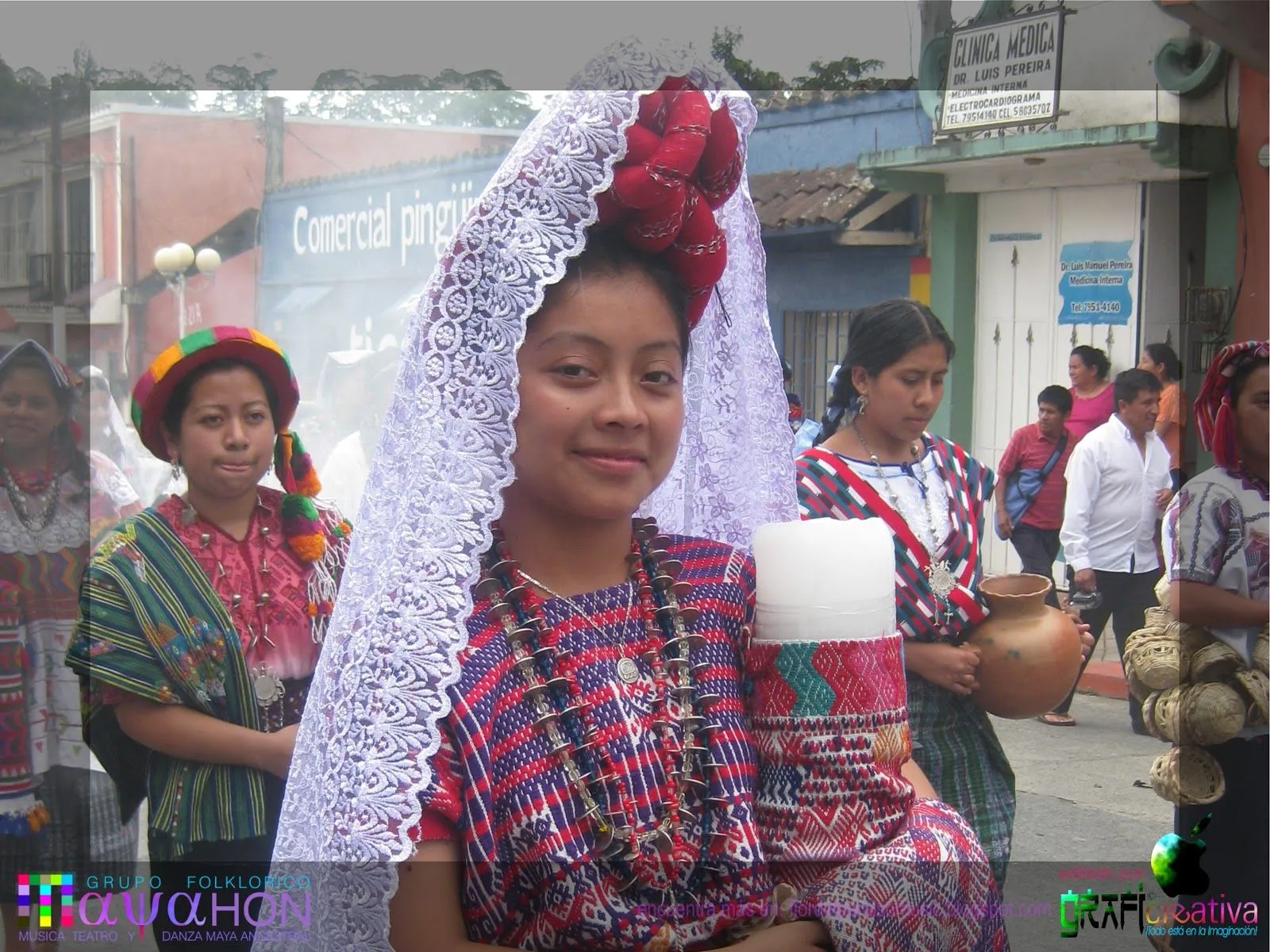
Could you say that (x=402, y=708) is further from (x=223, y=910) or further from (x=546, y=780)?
(x=223, y=910)

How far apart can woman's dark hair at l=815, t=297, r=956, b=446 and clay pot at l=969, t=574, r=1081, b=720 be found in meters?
0.67

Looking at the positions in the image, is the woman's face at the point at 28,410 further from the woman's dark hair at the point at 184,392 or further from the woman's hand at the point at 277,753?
the woman's hand at the point at 277,753

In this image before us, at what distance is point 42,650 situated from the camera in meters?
3.75

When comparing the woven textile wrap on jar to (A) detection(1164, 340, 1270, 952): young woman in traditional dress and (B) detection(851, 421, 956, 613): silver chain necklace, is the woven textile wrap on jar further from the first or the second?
(A) detection(1164, 340, 1270, 952): young woman in traditional dress

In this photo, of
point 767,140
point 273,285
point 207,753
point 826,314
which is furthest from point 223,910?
point 767,140

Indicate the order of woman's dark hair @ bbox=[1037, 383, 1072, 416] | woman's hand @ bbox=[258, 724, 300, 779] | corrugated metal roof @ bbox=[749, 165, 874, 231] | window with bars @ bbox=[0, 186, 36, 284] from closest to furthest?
1. woman's hand @ bbox=[258, 724, 300, 779]
2. window with bars @ bbox=[0, 186, 36, 284]
3. woman's dark hair @ bbox=[1037, 383, 1072, 416]
4. corrugated metal roof @ bbox=[749, 165, 874, 231]

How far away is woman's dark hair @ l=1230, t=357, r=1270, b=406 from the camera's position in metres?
3.51

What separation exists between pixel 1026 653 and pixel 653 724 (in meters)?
1.89

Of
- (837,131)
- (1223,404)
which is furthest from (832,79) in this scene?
(1223,404)

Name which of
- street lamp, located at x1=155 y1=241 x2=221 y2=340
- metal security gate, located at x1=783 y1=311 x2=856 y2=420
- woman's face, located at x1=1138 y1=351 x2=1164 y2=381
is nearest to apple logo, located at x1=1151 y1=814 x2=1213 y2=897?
woman's face, located at x1=1138 y1=351 x2=1164 y2=381

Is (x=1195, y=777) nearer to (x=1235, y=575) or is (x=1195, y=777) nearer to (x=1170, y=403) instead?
(x=1235, y=575)

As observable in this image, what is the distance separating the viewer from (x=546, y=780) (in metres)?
1.44

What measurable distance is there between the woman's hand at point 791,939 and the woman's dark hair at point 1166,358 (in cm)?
740

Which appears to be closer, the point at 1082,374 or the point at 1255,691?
the point at 1255,691
